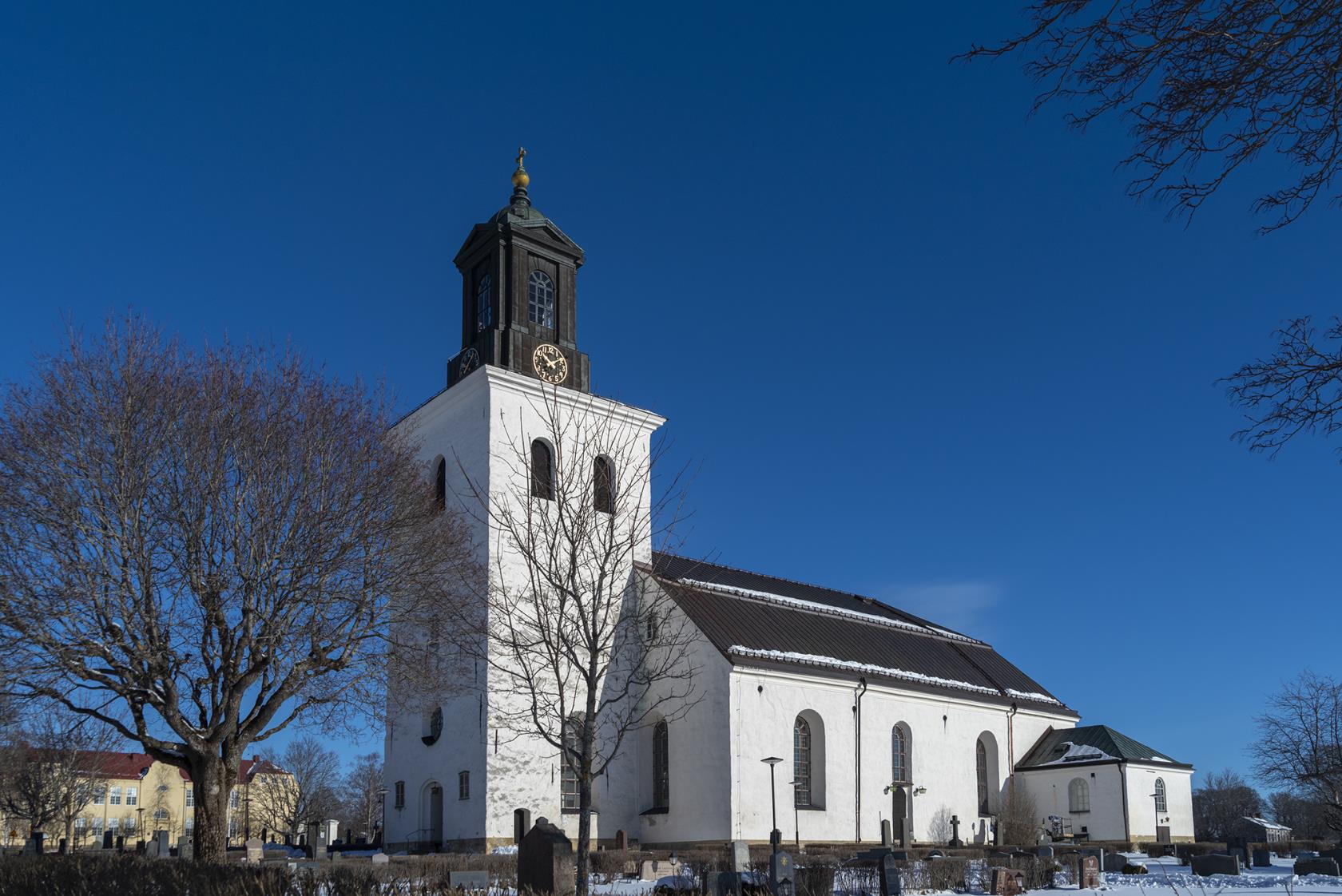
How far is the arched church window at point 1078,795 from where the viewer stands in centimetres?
3800

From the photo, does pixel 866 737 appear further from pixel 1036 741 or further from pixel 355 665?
pixel 355 665

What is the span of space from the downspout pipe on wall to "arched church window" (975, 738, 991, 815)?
6725mm

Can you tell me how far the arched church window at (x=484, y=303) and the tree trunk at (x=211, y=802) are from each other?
56.1ft

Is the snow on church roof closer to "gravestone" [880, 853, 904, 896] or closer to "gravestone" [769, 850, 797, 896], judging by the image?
"gravestone" [880, 853, 904, 896]

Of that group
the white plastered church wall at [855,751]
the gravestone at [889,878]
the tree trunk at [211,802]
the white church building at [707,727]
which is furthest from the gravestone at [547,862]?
the white plastered church wall at [855,751]

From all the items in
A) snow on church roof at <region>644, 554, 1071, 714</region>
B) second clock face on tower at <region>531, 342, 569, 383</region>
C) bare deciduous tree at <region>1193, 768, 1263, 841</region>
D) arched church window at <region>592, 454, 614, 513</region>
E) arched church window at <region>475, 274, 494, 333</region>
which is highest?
arched church window at <region>475, 274, 494, 333</region>

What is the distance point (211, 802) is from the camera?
18828mm

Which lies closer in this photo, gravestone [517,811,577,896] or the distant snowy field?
gravestone [517,811,577,896]

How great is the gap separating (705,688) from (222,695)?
14489 millimetres

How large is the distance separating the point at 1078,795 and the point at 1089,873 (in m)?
17.6

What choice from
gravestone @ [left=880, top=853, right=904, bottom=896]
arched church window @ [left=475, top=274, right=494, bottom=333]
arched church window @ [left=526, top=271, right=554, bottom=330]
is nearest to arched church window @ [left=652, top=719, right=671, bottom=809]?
arched church window @ [left=526, top=271, right=554, bottom=330]

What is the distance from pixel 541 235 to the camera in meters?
33.9

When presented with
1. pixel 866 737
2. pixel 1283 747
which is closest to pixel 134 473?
pixel 866 737

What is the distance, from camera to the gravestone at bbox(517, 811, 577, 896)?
51.7 ft
